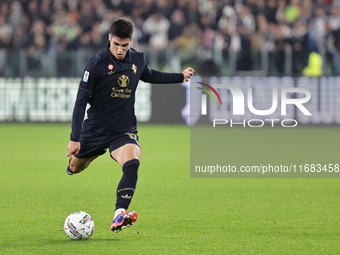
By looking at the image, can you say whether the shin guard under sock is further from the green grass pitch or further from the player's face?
the player's face

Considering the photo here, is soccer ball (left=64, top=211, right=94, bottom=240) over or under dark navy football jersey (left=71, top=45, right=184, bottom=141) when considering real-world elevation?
under

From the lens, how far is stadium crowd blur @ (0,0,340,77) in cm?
1683

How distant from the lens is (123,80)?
547 cm

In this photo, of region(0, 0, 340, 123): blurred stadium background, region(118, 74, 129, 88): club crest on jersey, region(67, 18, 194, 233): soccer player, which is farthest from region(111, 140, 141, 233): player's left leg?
region(0, 0, 340, 123): blurred stadium background

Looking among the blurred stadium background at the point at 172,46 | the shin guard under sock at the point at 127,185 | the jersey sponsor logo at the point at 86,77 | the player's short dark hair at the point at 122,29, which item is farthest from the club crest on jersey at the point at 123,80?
the blurred stadium background at the point at 172,46

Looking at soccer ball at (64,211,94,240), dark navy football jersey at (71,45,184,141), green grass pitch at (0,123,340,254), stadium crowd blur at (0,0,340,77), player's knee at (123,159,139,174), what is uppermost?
stadium crowd blur at (0,0,340,77)

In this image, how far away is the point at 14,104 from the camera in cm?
1756

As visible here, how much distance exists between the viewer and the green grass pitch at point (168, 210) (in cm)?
478

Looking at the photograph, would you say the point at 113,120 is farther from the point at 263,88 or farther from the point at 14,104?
the point at 14,104

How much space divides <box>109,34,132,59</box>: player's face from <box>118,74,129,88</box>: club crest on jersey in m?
0.22

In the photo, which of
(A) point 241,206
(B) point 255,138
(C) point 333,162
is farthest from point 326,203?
(B) point 255,138

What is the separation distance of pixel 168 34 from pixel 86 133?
12.9 metres

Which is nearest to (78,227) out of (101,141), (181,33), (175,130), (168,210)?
(101,141)

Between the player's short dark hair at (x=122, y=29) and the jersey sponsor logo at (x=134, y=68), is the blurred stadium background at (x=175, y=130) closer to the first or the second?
the jersey sponsor logo at (x=134, y=68)
